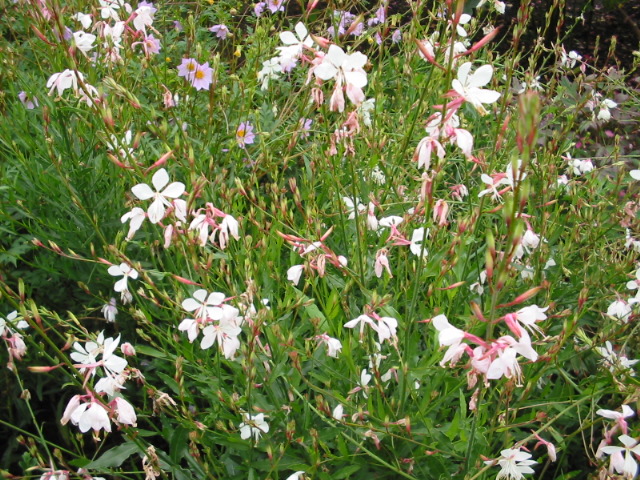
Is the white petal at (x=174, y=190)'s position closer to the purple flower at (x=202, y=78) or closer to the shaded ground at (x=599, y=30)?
the purple flower at (x=202, y=78)

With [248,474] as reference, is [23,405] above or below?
below

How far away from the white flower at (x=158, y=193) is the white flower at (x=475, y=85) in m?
0.62

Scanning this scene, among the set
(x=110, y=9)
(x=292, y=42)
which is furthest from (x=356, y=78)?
(x=110, y=9)

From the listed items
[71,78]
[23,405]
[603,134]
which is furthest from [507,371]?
[603,134]

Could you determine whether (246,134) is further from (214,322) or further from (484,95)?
(484,95)

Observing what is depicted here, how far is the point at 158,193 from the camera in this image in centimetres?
139

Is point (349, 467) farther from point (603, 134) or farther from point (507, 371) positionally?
point (603, 134)

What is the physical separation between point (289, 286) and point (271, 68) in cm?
129

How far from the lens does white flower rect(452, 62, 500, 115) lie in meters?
1.13


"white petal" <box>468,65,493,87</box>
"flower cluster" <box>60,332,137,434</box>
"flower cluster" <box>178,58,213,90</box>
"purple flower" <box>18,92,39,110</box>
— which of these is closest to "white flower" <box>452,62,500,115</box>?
"white petal" <box>468,65,493,87</box>

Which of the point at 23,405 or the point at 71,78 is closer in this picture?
the point at 71,78

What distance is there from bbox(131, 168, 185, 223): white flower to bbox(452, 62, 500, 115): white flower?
2.02 ft

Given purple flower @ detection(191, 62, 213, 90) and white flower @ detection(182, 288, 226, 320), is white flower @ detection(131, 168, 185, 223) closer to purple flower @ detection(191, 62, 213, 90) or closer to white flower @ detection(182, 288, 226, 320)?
white flower @ detection(182, 288, 226, 320)

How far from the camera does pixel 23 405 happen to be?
88.3 inches
